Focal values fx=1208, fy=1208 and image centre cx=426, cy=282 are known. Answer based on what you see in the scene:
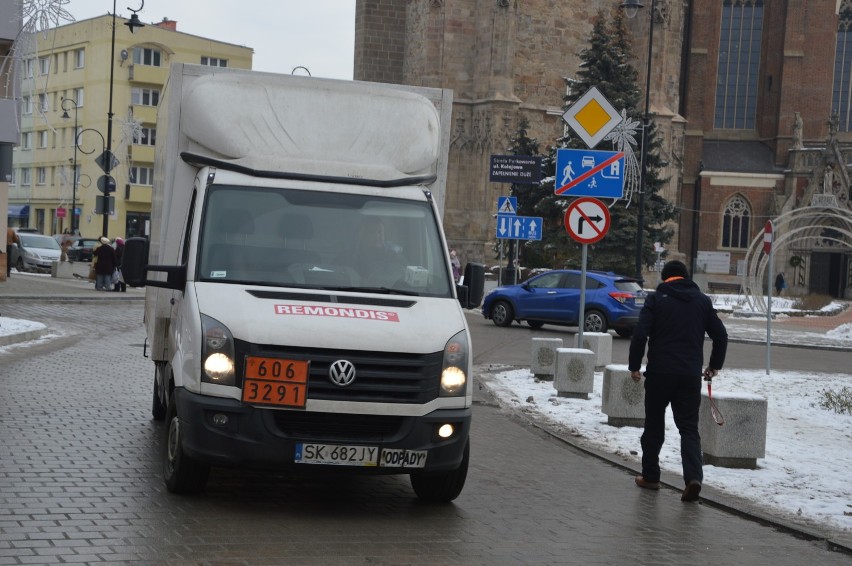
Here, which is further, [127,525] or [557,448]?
[557,448]

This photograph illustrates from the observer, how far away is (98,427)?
412 inches

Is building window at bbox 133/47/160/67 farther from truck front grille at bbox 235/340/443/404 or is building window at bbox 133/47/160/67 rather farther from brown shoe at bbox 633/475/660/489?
truck front grille at bbox 235/340/443/404

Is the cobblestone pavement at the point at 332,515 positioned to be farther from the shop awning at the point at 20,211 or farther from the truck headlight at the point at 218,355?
the shop awning at the point at 20,211

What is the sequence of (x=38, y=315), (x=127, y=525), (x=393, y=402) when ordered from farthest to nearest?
(x=38, y=315) → (x=393, y=402) → (x=127, y=525)

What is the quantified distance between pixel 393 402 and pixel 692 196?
66800 mm

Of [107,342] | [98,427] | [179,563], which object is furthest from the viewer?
[107,342]

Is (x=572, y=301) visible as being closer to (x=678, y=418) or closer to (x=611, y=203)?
(x=611, y=203)

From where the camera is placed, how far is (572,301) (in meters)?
28.3

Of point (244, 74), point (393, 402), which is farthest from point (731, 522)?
point (244, 74)

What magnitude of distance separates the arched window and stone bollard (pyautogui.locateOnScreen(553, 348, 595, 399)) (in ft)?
A: 189

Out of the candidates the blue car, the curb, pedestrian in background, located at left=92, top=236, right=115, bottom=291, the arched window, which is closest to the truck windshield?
the curb

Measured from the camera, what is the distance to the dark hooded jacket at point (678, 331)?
30.2 ft

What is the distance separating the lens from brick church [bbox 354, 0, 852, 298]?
60594 mm

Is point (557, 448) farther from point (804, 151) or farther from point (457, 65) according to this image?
point (804, 151)
